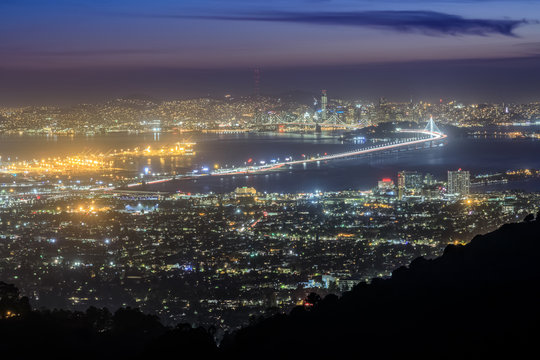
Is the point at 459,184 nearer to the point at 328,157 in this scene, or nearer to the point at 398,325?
the point at 328,157

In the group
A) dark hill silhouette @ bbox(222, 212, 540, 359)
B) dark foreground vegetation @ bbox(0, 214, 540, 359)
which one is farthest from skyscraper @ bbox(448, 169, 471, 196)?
dark hill silhouette @ bbox(222, 212, 540, 359)

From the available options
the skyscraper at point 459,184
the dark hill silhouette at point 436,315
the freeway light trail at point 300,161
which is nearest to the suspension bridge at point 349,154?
the freeway light trail at point 300,161

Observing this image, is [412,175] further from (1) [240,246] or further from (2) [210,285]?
(2) [210,285]

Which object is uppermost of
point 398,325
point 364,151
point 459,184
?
point 398,325

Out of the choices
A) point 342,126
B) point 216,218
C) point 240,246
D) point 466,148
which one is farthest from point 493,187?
point 342,126

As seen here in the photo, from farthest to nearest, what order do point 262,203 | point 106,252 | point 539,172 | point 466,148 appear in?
point 466,148, point 539,172, point 262,203, point 106,252

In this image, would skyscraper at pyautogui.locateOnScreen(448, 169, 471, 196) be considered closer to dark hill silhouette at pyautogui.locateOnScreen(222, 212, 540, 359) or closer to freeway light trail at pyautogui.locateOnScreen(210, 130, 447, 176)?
freeway light trail at pyautogui.locateOnScreen(210, 130, 447, 176)

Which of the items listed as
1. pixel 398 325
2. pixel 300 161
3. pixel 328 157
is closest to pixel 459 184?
pixel 300 161
